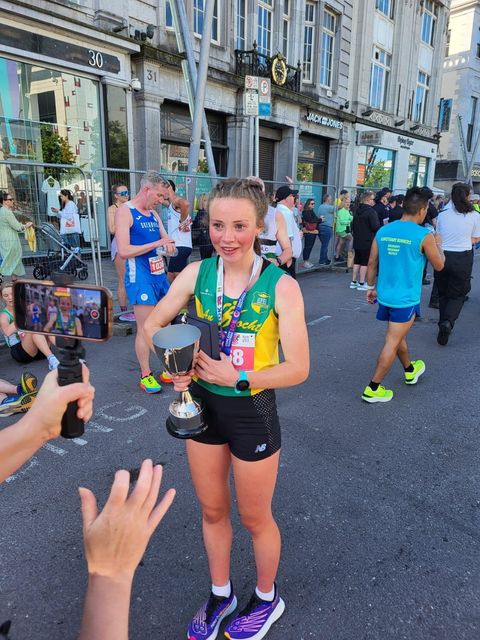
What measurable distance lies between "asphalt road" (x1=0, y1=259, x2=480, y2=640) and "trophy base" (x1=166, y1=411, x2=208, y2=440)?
1.03 metres

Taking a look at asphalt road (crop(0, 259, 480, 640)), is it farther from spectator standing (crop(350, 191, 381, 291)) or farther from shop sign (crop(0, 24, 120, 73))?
shop sign (crop(0, 24, 120, 73))

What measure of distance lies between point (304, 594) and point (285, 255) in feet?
15.1

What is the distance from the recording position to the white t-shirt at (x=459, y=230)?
6047mm

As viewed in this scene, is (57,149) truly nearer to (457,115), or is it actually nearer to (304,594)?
(304,594)

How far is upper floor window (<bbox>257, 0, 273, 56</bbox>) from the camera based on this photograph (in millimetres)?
15672

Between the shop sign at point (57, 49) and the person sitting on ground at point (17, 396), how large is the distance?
27.1 feet

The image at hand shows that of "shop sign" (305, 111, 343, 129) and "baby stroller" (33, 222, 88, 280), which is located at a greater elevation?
"shop sign" (305, 111, 343, 129)

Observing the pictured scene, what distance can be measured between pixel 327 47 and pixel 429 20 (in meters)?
11.0

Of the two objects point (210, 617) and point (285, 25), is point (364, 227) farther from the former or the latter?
point (285, 25)

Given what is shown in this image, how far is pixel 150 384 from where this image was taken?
4.49 meters

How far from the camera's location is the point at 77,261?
301 inches

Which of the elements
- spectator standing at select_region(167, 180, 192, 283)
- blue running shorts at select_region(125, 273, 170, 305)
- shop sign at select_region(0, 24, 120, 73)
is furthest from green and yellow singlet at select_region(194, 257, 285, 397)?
shop sign at select_region(0, 24, 120, 73)

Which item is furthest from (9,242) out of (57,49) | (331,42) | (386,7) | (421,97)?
(421,97)

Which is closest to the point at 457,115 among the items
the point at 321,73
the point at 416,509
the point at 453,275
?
the point at 321,73
